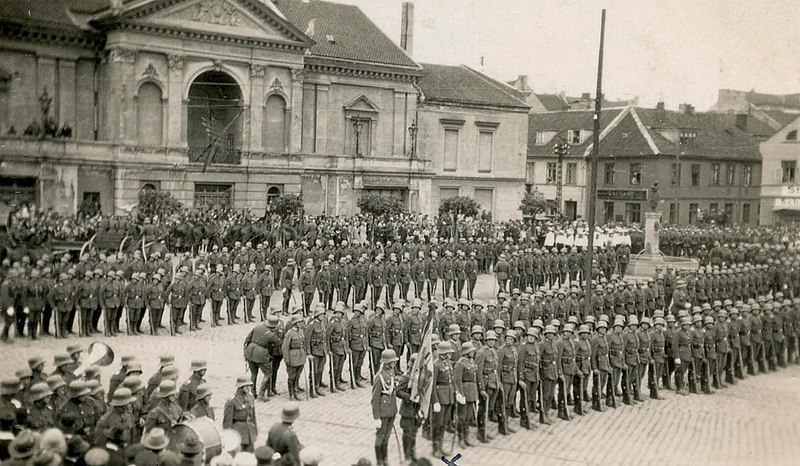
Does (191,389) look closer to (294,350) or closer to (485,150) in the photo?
(294,350)

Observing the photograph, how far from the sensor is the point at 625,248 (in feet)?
92.7

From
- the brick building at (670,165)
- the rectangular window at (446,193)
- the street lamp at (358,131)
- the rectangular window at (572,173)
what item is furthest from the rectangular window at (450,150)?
the rectangular window at (572,173)

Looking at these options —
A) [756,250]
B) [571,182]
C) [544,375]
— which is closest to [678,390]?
[544,375]

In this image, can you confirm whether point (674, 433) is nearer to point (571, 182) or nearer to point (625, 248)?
point (625, 248)

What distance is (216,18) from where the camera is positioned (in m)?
35.5

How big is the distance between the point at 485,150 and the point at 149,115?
2123 cm

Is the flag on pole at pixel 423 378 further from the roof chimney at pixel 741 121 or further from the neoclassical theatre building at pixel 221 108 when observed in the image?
the roof chimney at pixel 741 121

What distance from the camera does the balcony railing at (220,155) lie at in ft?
123

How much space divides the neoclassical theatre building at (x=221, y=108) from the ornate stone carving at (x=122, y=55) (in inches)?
2.3

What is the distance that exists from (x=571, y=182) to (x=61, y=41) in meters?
34.4

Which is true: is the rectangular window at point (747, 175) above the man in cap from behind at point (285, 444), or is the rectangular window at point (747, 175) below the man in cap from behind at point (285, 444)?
above

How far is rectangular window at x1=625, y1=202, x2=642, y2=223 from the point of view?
50438mm

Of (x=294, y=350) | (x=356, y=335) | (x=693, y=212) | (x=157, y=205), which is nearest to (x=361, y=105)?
(x=157, y=205)

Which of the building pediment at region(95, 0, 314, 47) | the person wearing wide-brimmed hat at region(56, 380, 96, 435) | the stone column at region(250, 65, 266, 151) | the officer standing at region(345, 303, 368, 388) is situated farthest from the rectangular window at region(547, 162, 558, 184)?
the person wearing wide-brimmed hat at region(56, 380, 96, 435)
